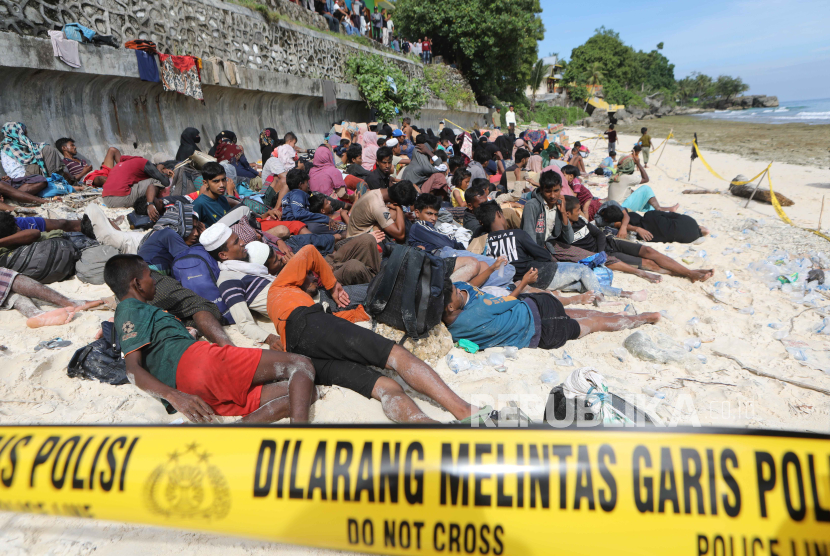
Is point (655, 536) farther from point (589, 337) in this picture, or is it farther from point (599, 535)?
point (589, 337)

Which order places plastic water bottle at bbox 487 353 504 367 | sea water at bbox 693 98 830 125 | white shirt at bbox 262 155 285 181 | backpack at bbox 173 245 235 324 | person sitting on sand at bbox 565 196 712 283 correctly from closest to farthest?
plastic water bottle at bbox 487 353 504 367 < backpack at bbox 173 245 235 324 < person sitting on sand at bbox 565 196 712 283 < white shirt at bbox 262 155 285 181 < sea water at bbox 693 98 830 125

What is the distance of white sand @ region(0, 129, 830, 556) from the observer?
1754 mm

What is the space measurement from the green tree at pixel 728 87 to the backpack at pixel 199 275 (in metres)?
94.2

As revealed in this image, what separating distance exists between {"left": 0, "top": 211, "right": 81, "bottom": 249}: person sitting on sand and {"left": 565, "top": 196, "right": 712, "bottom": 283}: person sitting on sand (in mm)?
5509

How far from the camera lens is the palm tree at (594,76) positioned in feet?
178

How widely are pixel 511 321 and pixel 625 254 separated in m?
2.59

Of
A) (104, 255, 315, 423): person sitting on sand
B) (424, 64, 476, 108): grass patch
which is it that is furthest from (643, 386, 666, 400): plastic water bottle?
(424, 64, 476, 108): grass patch

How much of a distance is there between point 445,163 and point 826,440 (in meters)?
9.18

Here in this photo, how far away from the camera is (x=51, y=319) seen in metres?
3.49

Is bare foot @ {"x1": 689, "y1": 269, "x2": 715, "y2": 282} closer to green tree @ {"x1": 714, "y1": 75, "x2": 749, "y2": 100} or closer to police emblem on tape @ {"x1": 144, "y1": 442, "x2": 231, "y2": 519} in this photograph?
police emblem on tape @ {"x1": 144, "y1": 442, "x2": 231, "y2": 519}

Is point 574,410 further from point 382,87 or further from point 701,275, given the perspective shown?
point 382,87

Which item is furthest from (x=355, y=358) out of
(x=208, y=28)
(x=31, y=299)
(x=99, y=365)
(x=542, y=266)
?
(x=208, y=28)

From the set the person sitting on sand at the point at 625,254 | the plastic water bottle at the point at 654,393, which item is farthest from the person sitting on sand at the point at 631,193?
the plastic water bottle at the point at 654,393

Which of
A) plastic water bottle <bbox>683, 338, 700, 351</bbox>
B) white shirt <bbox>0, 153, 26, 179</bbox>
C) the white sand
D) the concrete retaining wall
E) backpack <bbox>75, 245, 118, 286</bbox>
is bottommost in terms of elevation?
plastic water bottle <bbox>683, 338, 700, 351</bbox>
